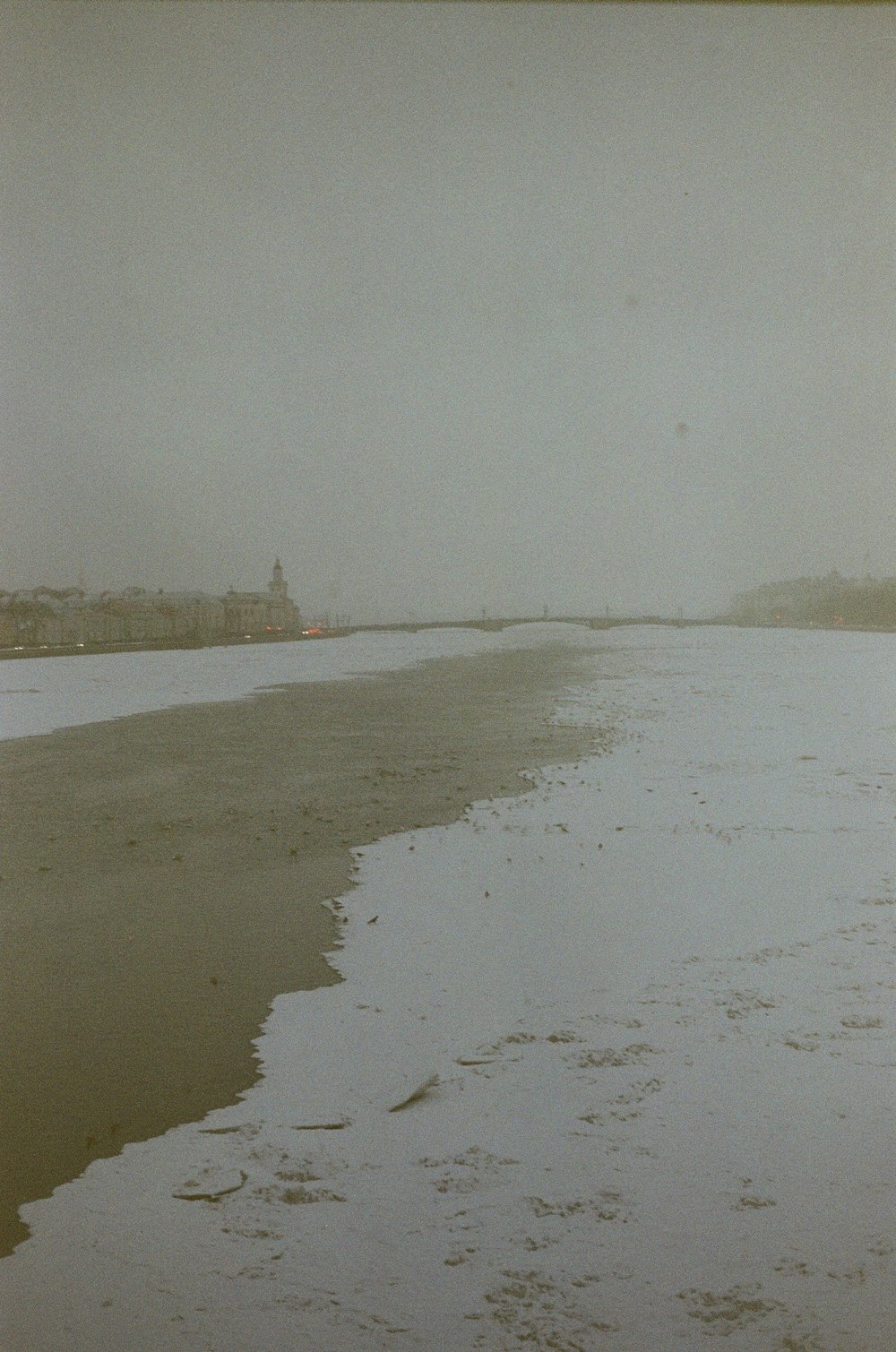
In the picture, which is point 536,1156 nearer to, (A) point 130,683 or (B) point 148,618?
(A) point 130,683

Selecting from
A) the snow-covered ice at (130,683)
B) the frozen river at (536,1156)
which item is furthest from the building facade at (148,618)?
the frozen river at (536,1156)

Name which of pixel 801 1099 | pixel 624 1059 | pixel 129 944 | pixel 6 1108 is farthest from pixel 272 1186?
pixel 129 944

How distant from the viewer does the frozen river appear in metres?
2.60

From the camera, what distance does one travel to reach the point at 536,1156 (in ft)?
10.7

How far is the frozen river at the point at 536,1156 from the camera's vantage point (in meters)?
2.60

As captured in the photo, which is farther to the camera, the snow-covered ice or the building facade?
the building facade

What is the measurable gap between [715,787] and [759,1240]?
25.2 feet

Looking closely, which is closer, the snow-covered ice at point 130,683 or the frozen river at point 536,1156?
the frozen river at point 536,1156

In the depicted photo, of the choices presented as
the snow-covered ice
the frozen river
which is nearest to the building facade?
the snow-covered ice

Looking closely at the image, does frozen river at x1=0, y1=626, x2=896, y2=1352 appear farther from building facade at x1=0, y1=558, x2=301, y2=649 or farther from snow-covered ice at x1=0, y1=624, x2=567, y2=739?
building facade at x1=0, y1=558, x2=301, y2=649

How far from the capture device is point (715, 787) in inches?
401

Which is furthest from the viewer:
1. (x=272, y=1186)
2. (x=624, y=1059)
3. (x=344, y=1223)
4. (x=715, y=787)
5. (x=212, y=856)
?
(x=715, y=787)

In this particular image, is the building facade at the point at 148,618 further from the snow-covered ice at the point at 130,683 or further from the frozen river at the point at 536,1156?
the frozen river at the point at 536,1156

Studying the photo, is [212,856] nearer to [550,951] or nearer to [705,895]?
[550,951]
